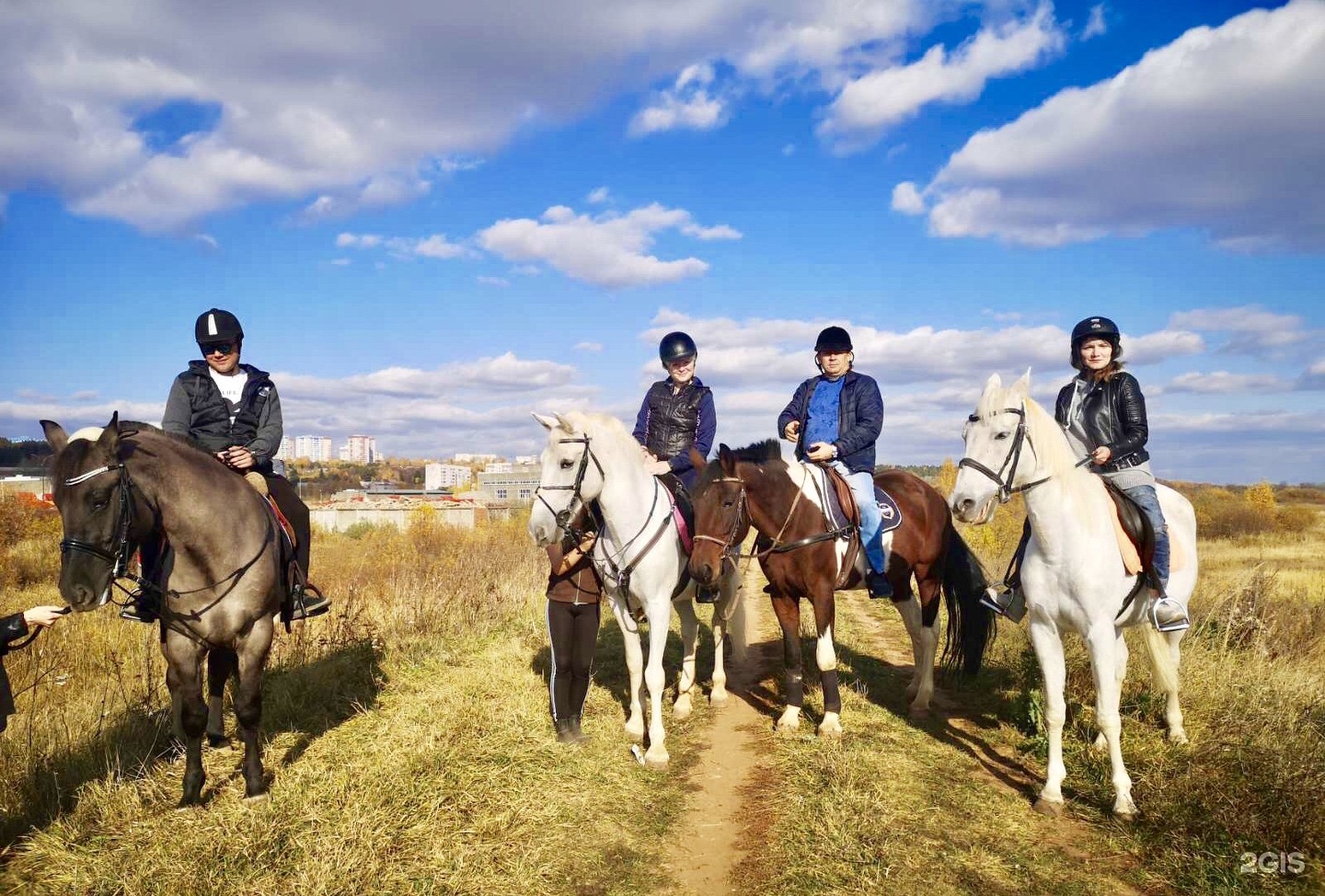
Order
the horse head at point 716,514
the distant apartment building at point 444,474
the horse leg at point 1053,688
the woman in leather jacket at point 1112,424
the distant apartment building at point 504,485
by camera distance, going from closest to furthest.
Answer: the horse leg at point 1053,688 → the woman in leather jacket at point 1112,424 → the horse head at point 716,514 → the distant apartment building at point 504,485 → the distant apartment building at point 444,474

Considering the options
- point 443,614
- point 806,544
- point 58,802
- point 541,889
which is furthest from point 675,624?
point 58,802

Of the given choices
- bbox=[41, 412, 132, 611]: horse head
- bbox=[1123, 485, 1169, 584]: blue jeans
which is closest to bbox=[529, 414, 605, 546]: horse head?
bbox=[41, 412, 132, 611]: horse head

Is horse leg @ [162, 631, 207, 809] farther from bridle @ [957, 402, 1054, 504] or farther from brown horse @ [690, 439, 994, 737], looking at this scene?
bridle @ [957, 402, 1054, 504]

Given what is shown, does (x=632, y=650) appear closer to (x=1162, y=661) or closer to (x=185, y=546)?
(x=185, y=546)

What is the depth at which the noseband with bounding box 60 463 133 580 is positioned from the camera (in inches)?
147

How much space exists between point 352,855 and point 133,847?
4.16ft

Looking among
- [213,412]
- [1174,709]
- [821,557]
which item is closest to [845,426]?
[821,557]

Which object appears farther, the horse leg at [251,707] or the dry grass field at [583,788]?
the horse leg at [251,707]

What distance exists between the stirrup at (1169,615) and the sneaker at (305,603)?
6.10 meters

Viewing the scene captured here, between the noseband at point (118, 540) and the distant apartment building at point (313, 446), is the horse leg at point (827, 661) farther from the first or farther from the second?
the distant apartment building at point (313, 446)

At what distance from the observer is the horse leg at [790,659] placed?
20.8 ft

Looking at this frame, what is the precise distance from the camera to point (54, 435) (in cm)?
389

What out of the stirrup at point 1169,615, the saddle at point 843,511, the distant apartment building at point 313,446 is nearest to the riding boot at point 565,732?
the saddle at point 843,511

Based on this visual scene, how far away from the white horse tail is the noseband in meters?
6.95
